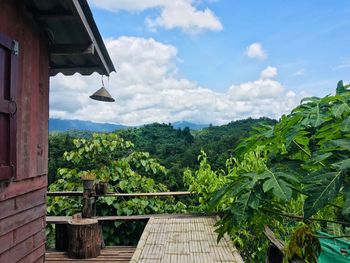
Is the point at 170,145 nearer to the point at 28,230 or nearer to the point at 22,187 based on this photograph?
the point at 28,230

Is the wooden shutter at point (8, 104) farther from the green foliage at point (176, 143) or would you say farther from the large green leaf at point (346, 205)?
the green foliage at point (176, 143)

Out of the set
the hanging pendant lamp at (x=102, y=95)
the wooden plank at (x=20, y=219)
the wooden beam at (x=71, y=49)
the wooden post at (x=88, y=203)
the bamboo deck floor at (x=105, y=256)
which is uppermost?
the wooden beam at (x=71, y=49)

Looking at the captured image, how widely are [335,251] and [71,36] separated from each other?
293cm

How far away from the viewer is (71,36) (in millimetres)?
3555

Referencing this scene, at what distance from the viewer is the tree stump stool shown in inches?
191

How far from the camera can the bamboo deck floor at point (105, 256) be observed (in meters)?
4.78

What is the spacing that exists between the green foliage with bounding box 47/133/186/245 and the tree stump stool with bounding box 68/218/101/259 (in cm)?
97

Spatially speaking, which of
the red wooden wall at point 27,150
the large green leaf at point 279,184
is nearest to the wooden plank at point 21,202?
the red wooden wall at point 27,150

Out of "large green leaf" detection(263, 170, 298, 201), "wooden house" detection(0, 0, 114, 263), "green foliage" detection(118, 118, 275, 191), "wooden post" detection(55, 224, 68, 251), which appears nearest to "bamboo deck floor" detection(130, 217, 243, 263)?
"wooden house" detection(0, 0, 114, 263)

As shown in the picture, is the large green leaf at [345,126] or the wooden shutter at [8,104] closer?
the large green leaf at [345,126]

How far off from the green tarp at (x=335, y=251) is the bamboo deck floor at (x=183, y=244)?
3.60 ft

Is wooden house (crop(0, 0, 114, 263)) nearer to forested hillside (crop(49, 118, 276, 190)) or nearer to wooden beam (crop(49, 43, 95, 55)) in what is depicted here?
wooden beam (crop(49, 43, 95, 55))

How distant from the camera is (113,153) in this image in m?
8.02

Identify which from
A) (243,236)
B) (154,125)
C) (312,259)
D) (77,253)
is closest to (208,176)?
(243,236)
